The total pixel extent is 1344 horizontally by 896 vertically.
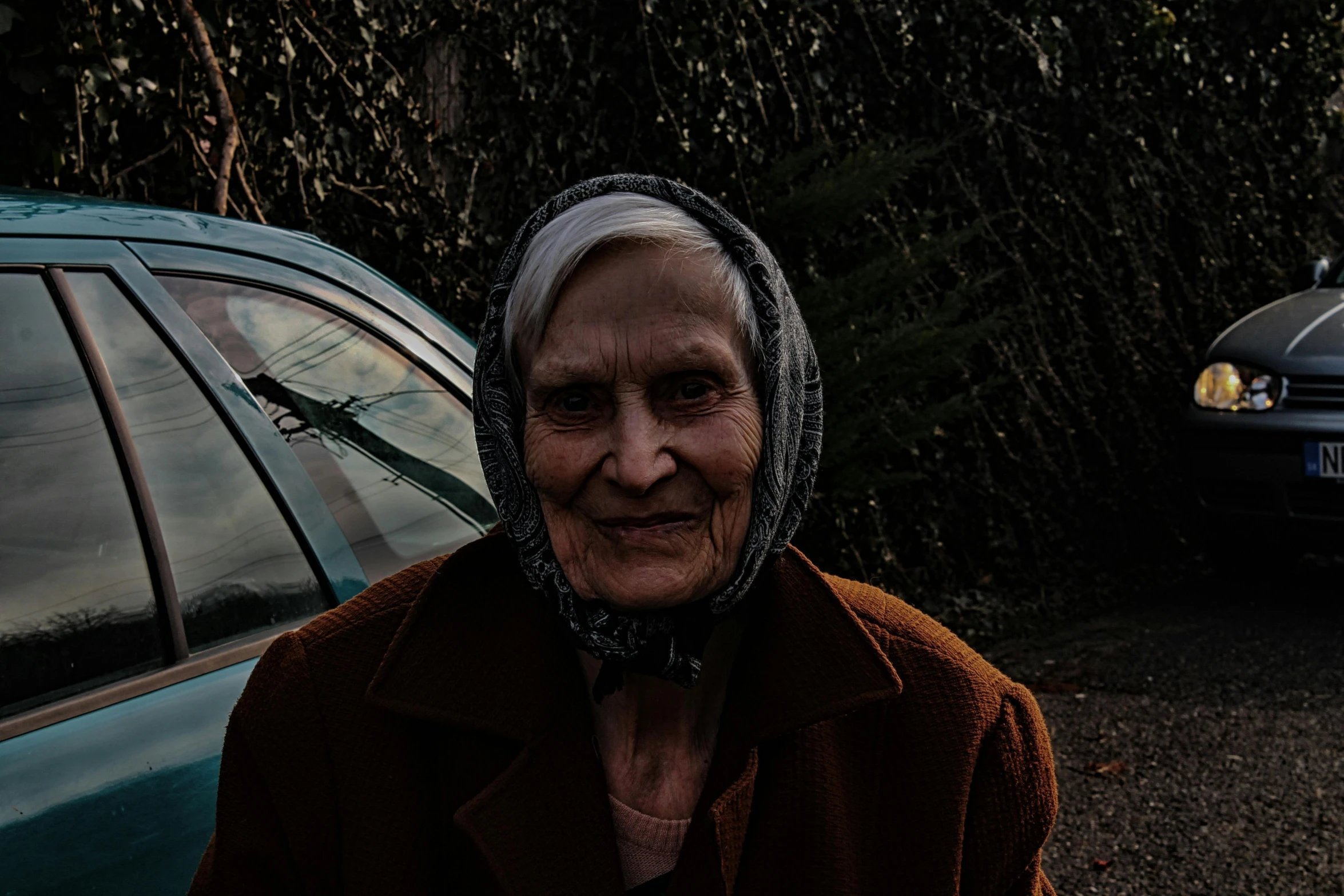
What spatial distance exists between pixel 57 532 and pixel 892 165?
14.6 feet

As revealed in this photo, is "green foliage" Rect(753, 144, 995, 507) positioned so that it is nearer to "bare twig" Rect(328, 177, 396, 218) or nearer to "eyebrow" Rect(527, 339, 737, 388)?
"bare twig" Rect(328, 177, 396, 218)

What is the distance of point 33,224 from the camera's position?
1.78 meters

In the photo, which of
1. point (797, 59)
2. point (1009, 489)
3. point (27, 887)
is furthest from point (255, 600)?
point (1009, 489)

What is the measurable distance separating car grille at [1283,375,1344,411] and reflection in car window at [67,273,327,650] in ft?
16.5

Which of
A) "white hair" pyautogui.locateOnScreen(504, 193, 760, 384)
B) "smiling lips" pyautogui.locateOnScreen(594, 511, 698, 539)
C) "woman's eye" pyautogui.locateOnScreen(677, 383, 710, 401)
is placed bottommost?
"smiling lips" pyautogui.locateOnScreen(594, 511, 698, 539)

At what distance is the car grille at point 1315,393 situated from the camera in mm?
5531

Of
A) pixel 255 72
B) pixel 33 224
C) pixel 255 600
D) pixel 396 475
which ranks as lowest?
pixel 255 600

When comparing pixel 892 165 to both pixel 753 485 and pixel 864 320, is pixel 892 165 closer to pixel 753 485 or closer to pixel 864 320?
pixel 864 320

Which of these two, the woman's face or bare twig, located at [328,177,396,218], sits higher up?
bare twig, located at [328,177,396,218]

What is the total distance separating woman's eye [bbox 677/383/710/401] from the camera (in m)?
1.40

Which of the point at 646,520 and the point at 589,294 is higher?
the point at 589,294

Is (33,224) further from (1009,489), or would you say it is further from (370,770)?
(1009,489)

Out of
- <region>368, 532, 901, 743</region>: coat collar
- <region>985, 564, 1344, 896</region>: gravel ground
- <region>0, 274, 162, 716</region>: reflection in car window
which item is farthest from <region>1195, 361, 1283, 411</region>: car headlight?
A: <region>0, 274, 162, 716</region>: reflection in car window

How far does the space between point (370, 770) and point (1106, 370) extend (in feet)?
22.8
